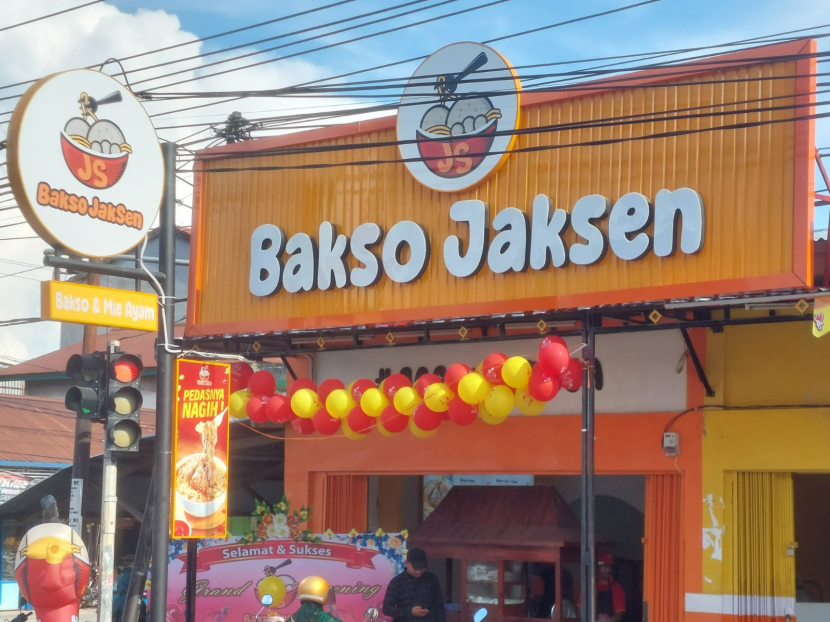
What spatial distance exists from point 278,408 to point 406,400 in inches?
81.7

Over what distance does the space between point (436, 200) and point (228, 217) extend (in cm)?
353

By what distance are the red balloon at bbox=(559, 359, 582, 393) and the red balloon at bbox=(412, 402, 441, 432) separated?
1568mm

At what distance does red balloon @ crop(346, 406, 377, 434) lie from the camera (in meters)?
12.2

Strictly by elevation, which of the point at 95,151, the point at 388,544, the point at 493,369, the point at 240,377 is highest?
the point at 95,151

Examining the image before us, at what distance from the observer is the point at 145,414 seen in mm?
29328

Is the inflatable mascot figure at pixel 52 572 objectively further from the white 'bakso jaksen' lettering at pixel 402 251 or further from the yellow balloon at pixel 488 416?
the white 'bakso jaksen' lettering at pixel 402 251

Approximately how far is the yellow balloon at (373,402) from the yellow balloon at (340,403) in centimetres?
32

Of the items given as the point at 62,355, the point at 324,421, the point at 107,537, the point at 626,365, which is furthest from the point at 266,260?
the point at 62,355

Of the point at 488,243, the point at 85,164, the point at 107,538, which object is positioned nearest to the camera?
the point at 107,538

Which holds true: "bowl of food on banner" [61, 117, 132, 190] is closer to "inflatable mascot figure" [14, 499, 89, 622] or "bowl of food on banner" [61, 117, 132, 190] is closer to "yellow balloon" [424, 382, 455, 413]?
"inflatable mascot figure" [14, 499, 89, 622]

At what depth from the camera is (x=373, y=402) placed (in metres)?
12.0

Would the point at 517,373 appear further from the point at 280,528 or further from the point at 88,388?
the point at 280,528

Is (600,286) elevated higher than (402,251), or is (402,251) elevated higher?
(402,251)

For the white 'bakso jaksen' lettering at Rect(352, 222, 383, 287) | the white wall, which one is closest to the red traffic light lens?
the white 'bakso jaksen' lettering at Rect(352, 222, 383, 287)
